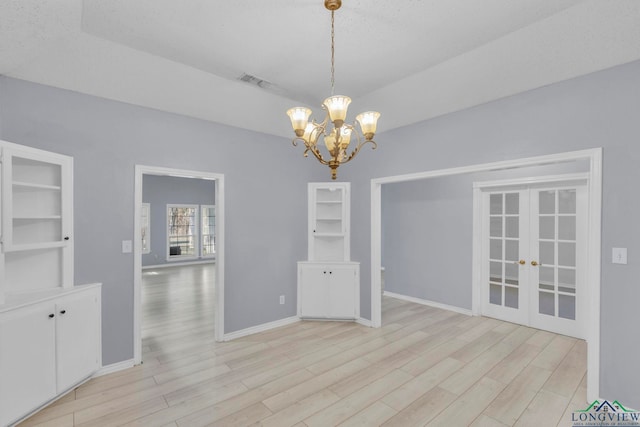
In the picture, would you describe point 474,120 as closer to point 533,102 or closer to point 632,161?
point 533,102

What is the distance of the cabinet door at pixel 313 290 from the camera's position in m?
4.45

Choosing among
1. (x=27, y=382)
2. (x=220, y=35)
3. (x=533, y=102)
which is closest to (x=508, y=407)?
(x=533, y=102)

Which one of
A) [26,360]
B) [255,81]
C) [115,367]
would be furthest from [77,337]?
[255,81]

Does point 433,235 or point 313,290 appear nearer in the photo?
point 313,290

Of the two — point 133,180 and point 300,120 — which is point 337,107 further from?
point 133,180

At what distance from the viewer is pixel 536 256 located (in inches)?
167

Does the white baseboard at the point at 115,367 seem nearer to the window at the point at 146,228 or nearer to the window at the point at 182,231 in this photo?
the window at the point at 146,228

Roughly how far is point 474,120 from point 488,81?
0.46 meters

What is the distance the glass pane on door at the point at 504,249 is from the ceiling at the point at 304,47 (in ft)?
6.80

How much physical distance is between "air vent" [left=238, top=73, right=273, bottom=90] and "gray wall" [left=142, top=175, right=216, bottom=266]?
7106mm

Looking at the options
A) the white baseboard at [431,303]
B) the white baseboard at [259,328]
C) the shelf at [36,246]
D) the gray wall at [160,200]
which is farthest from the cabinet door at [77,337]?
the gray wall at [160,200]

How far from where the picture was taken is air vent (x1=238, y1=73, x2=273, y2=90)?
3.20m

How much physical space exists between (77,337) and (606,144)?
4913 millimetres

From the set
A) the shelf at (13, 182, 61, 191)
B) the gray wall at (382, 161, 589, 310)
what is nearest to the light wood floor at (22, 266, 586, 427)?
the gray wall at (382, 161, 589, 310)
